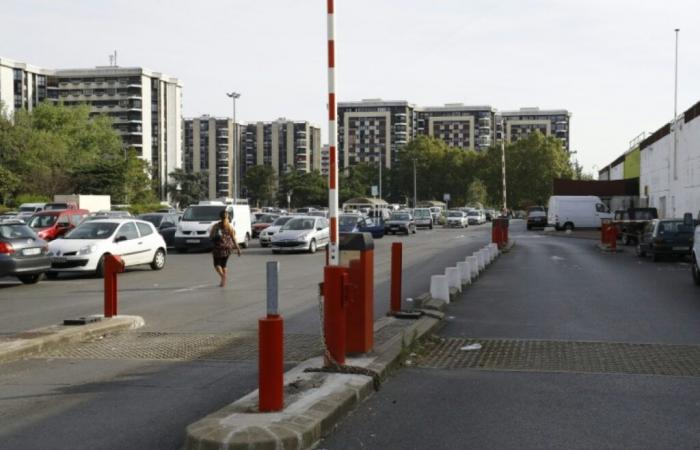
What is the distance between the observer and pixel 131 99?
137500 mm

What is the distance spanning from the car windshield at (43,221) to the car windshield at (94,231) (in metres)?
9.24

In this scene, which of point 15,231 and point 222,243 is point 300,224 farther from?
point 15,231

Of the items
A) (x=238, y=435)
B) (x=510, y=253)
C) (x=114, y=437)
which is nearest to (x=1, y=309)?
(x=114, y=437)

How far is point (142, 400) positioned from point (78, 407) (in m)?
0.52

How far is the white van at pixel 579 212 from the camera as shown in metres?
51.0

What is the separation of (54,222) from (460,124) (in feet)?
561

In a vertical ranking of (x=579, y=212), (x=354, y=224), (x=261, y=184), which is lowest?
(x=354, y=224)

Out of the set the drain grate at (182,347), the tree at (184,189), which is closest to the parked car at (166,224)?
the drain grate at (182,347)

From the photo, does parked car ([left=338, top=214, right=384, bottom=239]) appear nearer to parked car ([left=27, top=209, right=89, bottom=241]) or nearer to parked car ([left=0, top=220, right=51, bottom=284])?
parked car ([left=27, top=209, right=89, bottom=241])

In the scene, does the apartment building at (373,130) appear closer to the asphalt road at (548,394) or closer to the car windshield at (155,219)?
the car windshield at (155,219)

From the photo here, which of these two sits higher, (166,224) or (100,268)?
(166,224)

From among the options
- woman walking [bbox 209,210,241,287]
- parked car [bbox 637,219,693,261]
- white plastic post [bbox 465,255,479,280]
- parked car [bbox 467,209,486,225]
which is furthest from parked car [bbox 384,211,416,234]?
woman walking [bbox 209,210,241,287]

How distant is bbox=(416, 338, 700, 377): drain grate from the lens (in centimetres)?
785

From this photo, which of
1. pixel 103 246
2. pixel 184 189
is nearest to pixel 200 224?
pixel 103 246
